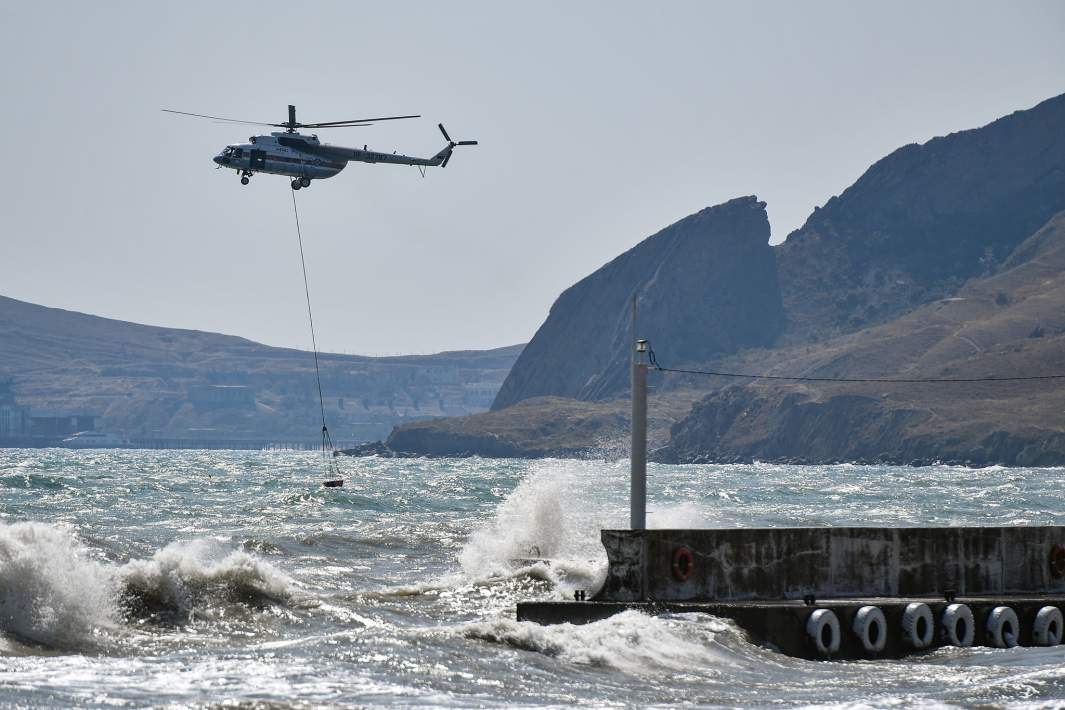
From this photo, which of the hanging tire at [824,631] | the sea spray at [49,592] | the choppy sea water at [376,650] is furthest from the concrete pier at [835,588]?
the sea spray at [49,592]

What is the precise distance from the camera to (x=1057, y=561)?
76.7 feet

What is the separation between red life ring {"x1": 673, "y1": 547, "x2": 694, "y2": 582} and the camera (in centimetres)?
2009

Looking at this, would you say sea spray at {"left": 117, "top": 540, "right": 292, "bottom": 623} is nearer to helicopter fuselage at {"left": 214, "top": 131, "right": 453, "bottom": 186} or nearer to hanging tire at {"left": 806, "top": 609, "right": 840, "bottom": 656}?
hanging tire at {"left": 806, "top": 609, "right": 840, "bottom": 656}

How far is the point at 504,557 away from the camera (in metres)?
32.2

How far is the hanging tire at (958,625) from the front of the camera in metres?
20.0

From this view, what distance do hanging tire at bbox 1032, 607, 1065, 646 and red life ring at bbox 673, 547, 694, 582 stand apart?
16.2 feet

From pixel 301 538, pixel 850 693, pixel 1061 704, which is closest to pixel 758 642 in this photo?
pixel 850 693

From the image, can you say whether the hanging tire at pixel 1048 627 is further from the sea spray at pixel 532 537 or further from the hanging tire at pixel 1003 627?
the sea spray at pixel 532 537

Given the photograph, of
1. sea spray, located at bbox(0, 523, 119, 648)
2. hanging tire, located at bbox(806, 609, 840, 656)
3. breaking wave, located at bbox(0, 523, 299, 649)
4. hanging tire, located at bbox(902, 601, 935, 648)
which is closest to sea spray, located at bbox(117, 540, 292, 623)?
breaking wave, located at bbox(0, 523, 299, 649)

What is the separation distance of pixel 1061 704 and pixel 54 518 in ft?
131

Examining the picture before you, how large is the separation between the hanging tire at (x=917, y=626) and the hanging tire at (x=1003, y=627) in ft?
3.49

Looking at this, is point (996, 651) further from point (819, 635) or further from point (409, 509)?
point (409, 509)

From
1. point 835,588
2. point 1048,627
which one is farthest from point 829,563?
point 1048,627

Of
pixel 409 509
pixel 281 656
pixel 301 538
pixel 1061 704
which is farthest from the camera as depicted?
pixel 409 509
